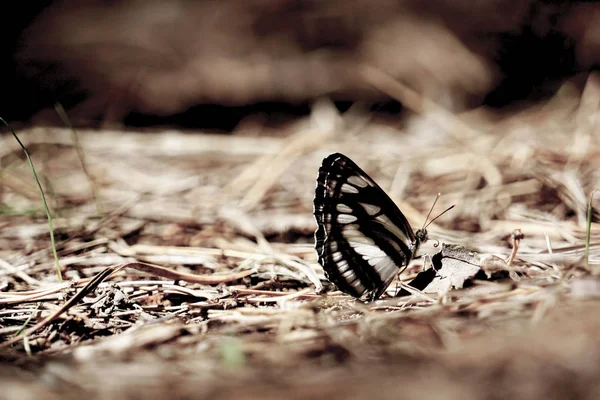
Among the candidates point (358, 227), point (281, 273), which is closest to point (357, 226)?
point (358, 227)

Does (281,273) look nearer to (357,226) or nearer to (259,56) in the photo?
(357,226)

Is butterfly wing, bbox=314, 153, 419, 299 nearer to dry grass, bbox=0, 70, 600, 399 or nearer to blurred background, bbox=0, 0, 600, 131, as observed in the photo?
dry grass, bbox=0, 70, 600, 399

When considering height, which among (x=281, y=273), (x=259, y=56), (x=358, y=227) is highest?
(x=259, y=56)

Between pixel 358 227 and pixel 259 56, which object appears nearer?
pixel 358 227

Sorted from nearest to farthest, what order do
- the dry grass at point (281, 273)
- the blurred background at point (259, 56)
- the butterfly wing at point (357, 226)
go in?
the dry grass at point (281, 273)
the butterfly wing at point (357, 226)
the blurred background at point (259, 56)

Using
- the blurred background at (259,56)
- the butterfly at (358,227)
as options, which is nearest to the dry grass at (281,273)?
the butterfly at (358,227)

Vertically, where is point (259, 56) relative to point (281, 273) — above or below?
above

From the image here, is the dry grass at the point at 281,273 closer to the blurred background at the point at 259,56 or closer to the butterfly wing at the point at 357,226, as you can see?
the butterfly wing at the point at 357,226
